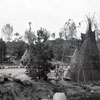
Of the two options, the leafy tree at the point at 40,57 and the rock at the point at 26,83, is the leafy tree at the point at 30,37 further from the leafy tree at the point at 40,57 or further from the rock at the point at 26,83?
the rock at the point at 26,83

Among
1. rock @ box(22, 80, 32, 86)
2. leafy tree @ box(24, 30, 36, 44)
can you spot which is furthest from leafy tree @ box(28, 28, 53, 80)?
rock @ box(22, 80, 32, 86)

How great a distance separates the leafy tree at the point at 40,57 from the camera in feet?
49.0

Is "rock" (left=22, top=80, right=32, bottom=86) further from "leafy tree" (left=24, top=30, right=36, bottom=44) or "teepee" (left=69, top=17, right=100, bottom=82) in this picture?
"teepee" (left=69, top=17, right=100, bottom=82)

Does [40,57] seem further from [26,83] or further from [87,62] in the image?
[87,62]

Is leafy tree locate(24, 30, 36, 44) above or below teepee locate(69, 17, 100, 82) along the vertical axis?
above

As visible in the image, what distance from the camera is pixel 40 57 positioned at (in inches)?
600

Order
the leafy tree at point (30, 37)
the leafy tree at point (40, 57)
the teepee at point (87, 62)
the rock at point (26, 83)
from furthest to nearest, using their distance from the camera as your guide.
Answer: the teepee at point (87, 62)
the leafy tree at point (30, 37)
the leafy tree at point (40, 57)
the rock at point (26, 83)

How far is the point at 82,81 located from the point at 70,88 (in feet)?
8.45

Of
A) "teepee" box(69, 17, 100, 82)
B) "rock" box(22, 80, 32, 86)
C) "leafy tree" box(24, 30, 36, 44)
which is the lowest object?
"rock" box(22, 80, 32, 86)

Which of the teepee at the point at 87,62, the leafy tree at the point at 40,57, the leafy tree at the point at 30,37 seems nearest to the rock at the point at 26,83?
the leafy tree at the point at 40,57

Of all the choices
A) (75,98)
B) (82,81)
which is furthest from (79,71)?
(75,98)

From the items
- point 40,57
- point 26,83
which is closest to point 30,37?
point 40,57

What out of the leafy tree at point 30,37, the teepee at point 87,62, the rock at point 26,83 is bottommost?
the rock at point 26,83

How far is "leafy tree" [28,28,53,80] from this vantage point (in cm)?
1493
